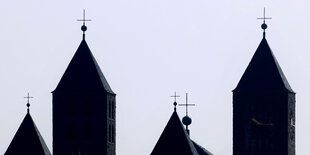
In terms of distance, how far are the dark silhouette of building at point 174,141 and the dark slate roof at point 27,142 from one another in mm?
8162

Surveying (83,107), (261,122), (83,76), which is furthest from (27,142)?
(261,122)

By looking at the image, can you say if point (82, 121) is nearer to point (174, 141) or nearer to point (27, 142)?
point (27, 142)

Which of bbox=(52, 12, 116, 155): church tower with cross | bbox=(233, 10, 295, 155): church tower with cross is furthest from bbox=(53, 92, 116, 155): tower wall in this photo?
bbox=(233, 10, 295, 155): church tower with cross

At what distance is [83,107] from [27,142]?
3712 millimetres

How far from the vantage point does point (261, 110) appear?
195 metres

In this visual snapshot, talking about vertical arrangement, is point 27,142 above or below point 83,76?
below

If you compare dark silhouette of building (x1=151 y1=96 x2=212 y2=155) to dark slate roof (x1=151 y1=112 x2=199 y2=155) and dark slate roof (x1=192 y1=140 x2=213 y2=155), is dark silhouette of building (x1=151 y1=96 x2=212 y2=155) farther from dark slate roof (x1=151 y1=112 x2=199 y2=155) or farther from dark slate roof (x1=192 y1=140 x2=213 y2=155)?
dark slate roof (x1=192 y1=140 x2=213 y2=155)

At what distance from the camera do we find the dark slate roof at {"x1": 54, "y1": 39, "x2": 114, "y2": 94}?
645 feet

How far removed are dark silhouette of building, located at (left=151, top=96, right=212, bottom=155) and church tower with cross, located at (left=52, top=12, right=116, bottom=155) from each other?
8297 millimetres

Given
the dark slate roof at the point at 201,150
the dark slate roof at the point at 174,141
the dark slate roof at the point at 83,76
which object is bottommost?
the dark slate roof at the point at 201,150

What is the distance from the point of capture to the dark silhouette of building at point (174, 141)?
188m

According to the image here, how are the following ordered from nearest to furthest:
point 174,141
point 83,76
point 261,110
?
point 174,141 < point 261,110 < point 83,76

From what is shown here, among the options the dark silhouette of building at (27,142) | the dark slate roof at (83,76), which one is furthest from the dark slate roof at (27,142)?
the dark slate roof at (83,76)

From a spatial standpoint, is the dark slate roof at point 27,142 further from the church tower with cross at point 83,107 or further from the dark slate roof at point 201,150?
the dark slate roof at point 201,150
